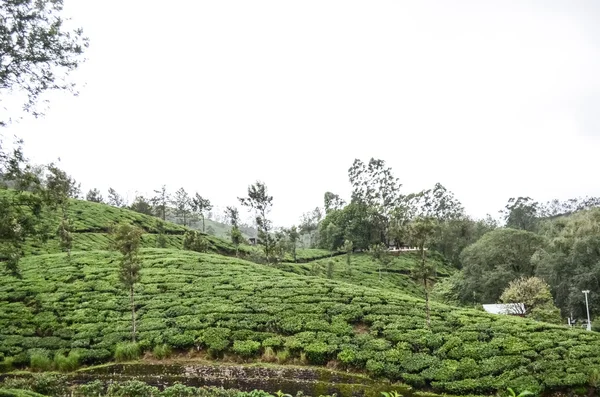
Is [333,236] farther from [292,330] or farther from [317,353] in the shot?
[317,353]

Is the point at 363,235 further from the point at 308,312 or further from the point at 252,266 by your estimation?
the point at 308,312

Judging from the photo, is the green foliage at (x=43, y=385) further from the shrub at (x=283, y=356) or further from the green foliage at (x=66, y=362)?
the shrub at (x=283, y=356)

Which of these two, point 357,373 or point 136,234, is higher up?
point 136,234

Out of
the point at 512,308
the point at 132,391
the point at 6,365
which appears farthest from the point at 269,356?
the point at 512,308

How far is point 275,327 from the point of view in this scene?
26125 millimetres

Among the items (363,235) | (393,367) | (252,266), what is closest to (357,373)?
(393,367)

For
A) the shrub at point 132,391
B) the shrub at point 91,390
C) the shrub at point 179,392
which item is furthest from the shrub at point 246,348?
the shrub at point 91,390

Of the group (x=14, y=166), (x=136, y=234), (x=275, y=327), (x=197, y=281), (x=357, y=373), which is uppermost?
(x=14, y=166)

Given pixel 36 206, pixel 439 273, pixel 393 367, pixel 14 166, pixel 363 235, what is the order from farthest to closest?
pixel 363 235 → pixel 439 273 → pixel 393 367 → pixel 36 206 → pixel 14 166

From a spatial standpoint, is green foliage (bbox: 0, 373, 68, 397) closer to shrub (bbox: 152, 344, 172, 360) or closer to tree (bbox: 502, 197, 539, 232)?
shrub (bbox: 152, 344, 172, 360)

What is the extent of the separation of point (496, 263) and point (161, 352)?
49.1 metres

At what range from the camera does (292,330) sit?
25562 millimetres

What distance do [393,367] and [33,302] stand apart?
24610 mm

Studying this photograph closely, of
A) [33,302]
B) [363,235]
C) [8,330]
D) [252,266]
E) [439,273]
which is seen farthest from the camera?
[363,235]
